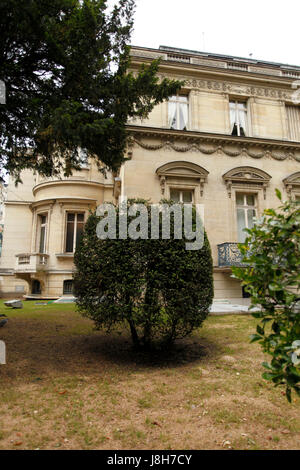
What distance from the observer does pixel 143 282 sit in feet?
15.4

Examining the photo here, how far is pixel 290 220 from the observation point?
2.05 metres

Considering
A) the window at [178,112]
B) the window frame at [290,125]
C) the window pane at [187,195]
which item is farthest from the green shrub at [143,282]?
the window frame at [290,125]

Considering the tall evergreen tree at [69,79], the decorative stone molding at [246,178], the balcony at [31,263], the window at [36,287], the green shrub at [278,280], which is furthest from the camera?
the window at [36,287]

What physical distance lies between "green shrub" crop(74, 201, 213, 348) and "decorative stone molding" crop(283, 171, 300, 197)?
40.8ft

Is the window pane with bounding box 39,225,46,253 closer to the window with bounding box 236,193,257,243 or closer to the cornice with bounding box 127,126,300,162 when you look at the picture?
the cornice with bounding box 127,126,300,162

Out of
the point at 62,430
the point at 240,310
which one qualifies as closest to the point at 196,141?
the point at 240,310

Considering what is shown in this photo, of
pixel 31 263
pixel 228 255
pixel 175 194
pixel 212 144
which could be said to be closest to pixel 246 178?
pixel 212 144

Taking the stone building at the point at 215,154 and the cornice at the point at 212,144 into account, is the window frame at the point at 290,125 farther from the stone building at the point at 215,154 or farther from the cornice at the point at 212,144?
the cornice at the point at 212,144

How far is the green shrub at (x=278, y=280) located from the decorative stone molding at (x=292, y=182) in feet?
48.2

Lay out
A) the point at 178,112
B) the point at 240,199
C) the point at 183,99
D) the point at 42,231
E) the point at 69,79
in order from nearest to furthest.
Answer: the point at 69,79, the point at 240,199, the point at 178,112, the point at 183,99, the point at 42,231

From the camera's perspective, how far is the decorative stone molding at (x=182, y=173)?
14102 mm

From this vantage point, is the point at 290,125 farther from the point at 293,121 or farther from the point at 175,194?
the point at 175,194

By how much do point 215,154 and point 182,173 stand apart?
2.26 m

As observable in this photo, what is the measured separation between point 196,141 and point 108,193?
7.39 m
